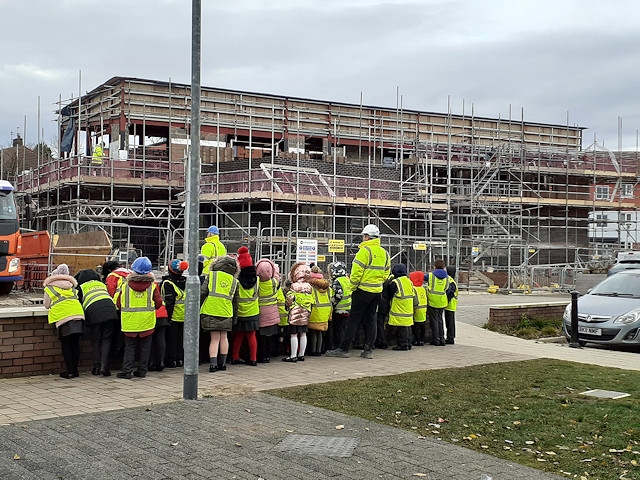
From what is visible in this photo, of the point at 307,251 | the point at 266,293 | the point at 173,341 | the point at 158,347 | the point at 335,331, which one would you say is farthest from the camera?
the point at 307,251

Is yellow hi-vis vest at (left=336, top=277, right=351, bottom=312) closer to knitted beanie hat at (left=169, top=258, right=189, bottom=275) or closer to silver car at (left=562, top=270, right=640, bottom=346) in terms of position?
knitted beanie hat at (left=169, top=258, right=189, bottom=275)

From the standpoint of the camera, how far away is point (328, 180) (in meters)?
33.2

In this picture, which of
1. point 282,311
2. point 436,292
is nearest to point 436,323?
point 436,292

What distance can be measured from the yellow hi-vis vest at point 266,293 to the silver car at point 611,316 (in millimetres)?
6891

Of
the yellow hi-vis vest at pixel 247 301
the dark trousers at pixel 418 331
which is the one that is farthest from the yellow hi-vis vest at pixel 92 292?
the dark trousers at pixel 418 331

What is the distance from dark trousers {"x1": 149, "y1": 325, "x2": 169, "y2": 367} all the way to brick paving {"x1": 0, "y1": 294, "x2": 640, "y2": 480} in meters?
0.20

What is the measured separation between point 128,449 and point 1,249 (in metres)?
12.9

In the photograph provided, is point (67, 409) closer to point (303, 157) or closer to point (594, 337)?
point (594, 337)

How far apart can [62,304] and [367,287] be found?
4.83 metres

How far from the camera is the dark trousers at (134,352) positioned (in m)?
10.4

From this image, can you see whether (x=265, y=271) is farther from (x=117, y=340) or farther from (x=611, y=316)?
(x=611, y=316)

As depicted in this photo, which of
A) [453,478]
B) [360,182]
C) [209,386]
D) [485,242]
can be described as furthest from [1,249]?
[485,242]

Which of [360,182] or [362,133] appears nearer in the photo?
[360,182]

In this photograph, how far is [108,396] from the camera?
9.02m
